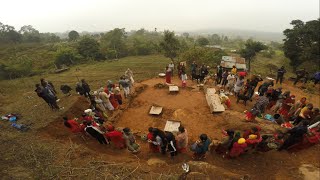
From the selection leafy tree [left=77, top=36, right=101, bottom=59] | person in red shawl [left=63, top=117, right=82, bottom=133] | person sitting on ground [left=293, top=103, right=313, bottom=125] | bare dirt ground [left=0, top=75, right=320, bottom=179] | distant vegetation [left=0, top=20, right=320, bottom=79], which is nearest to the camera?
bare dirt ground [left=0, top=75, right=320, bottom=179]

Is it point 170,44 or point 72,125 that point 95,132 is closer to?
point 72,125

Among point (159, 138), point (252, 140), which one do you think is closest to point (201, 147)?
point (159, 138)

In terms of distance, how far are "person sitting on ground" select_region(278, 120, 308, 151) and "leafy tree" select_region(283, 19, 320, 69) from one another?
623 inches

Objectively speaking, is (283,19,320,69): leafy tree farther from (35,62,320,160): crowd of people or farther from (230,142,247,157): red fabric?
(230,142,247,157): red fabric

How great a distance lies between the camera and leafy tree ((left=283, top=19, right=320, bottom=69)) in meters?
19.7

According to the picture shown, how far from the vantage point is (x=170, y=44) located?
1894 centimetres

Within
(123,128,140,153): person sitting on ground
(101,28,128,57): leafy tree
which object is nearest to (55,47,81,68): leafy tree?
(101,28,128,57): leafy tree

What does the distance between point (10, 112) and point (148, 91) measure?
7.22 metres

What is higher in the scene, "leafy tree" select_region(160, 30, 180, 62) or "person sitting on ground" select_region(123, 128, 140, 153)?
"leafy tree" select_region(160, 30, 180, 62)

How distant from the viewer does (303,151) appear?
771cm

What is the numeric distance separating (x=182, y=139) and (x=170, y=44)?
518 inches

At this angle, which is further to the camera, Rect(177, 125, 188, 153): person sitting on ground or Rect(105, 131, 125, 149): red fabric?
Rect(105, 131, 125, 149): red fabric

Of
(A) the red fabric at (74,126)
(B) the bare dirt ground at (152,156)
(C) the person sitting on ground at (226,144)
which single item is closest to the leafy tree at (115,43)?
(B) the bare dirt ground at (152,156)

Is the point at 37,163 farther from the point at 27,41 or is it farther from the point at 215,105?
the point at 27,41
